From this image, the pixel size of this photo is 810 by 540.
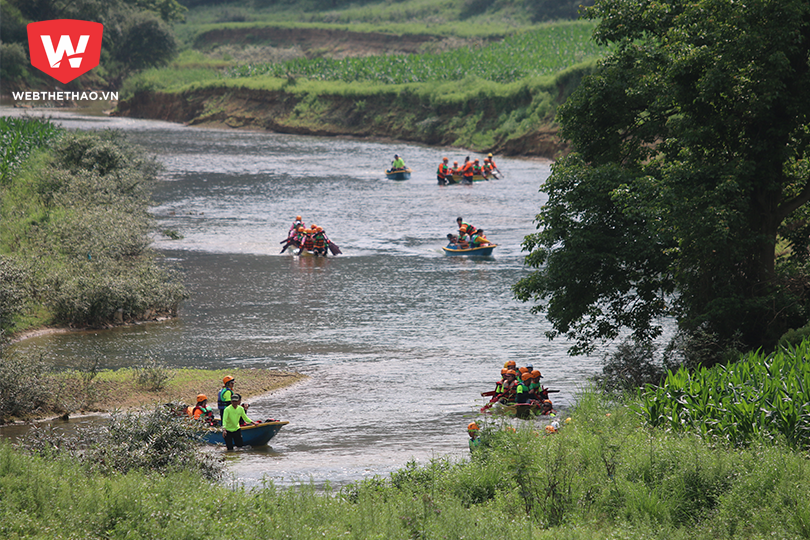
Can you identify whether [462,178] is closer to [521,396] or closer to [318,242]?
[318,242]

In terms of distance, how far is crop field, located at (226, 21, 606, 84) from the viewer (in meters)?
83.4

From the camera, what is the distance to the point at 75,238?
3138 centimetres

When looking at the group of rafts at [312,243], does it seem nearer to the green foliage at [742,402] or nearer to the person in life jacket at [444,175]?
the person in life jacket at [444,175]

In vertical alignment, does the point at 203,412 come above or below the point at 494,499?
above

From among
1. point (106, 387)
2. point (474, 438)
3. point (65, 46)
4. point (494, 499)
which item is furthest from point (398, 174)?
point (65, 46)

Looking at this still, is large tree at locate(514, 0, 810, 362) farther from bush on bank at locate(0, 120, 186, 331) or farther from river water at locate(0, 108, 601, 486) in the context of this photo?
bush on bank at locate(0, 120, 186, 331)

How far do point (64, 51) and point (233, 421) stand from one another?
308 feet

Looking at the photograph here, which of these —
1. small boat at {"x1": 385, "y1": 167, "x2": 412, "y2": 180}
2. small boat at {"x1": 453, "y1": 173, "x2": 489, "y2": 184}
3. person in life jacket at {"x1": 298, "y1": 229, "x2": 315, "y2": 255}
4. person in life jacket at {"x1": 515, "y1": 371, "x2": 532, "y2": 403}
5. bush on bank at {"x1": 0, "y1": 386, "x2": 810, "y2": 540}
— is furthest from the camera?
small boat at {"x1": 385, "y1": 167, "x2": 412, "y2": 180}

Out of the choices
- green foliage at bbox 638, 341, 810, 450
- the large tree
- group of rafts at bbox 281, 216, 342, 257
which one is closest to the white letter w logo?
group of rafts at bbox 281, 216, 342, 257

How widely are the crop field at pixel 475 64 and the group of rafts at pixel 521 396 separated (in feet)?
212

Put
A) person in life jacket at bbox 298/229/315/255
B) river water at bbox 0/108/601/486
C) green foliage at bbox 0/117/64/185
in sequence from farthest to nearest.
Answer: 1. green foliage at bbox 0/117/64/185
2. person in life jacket at bbox 298/229/315/255
3. river water at bbox 0/108/601/486

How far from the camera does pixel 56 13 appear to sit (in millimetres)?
100812

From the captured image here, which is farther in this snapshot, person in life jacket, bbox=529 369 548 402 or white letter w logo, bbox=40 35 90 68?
white letter w logo, bbox=40 35 90 68

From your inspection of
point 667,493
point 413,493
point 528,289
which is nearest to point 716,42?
point 528,289
